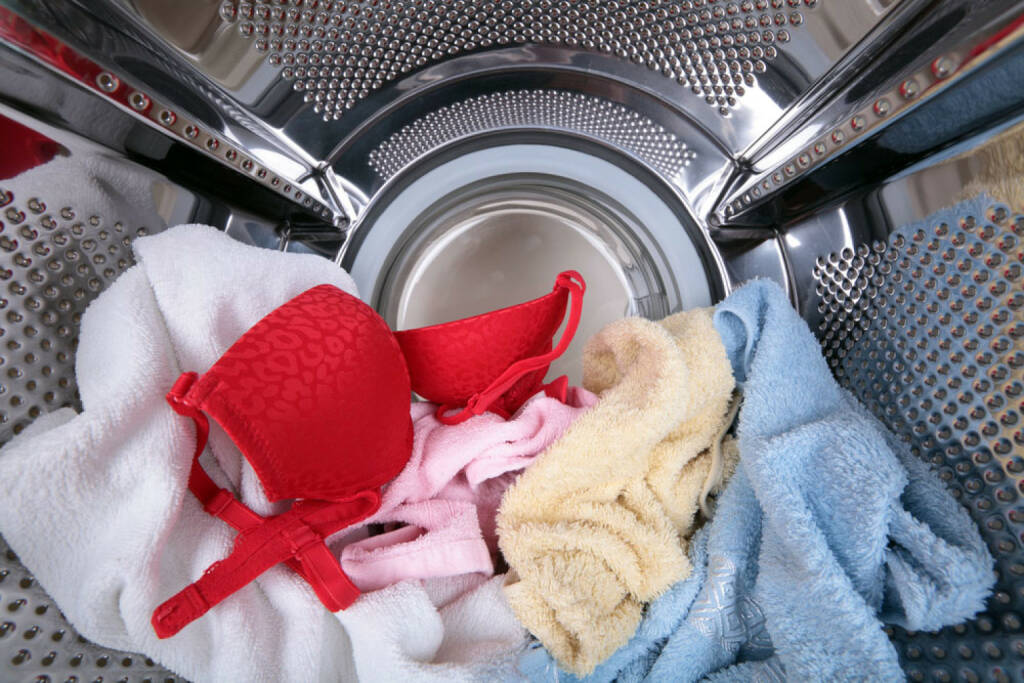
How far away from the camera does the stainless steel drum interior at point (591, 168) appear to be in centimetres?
35

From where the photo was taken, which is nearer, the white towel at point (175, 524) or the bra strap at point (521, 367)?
the white towel at point (175, 524)

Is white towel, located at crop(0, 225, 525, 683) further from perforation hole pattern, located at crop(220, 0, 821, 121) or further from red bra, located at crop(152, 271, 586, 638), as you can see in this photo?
perforation hole pattern, located at crop(220, 0, 821, 121)

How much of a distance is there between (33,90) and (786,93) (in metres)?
0.60

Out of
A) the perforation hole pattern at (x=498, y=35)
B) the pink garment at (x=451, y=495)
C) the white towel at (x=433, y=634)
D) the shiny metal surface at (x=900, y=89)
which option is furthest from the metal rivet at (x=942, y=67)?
the white towel at (x=433, y=634)

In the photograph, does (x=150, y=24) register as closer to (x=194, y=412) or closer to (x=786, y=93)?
(x=194, y=412)

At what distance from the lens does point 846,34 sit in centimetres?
43

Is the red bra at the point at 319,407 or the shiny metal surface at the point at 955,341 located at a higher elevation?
the shiny metal surface at the point at 955,341

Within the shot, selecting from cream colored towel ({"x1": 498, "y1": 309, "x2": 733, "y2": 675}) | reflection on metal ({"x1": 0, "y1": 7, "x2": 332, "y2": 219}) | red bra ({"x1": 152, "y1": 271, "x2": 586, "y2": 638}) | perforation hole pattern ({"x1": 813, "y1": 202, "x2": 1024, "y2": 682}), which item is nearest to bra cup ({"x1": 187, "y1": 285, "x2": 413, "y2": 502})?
red bra ({"x1": 152, "y1": 271, "x2": 586, "y2": 638})

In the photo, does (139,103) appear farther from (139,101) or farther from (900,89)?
(900,89)

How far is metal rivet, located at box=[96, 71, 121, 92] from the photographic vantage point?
1.29 ft

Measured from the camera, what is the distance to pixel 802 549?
0.34 m

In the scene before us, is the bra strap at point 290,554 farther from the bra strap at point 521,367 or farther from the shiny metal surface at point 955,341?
the shiny metal surface at point 955,341

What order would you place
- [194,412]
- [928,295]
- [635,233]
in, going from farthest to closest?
[635,233] → [928,295] → [194,412]

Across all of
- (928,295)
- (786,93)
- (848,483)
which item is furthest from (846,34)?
(848,483)
